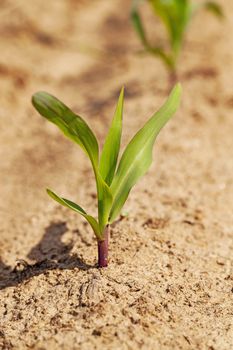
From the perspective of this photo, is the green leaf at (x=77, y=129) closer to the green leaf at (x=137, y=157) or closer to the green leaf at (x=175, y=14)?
the green leaf at (x=137, y=157)

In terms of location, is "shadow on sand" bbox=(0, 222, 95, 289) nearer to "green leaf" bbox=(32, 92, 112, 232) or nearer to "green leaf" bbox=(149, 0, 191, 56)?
"green leaf" bbox=(32, 92, 112, 232)

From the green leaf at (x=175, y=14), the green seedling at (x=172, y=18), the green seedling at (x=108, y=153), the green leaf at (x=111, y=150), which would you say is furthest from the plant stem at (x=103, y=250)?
the green leaf at (x=175, y=14)

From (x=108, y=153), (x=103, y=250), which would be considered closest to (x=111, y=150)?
(x=108, y=153)

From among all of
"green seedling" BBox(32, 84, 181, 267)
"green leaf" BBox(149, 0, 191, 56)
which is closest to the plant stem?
"green seedling" BBox(32, 84, 181, 267)

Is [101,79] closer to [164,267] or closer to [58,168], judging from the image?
[58,168]

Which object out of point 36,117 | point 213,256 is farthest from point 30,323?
point 36,117

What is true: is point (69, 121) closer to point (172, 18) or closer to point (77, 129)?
point (77, 129)
